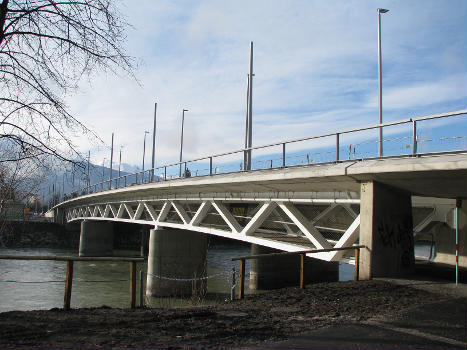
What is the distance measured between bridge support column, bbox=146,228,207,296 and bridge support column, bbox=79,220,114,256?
25.8 metres

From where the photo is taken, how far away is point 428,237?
17.0m

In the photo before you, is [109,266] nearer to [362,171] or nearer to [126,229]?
[126,229]

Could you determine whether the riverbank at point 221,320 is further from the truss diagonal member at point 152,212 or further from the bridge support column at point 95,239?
the bridge support column at point 95,239

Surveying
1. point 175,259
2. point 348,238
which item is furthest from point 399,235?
point 175,259

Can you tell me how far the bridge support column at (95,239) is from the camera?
46969 millimetres

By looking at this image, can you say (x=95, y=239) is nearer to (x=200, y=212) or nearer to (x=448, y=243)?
(x=200, y=212)

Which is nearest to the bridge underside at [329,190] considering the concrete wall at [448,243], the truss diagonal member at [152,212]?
the concrete wall at [448,243]

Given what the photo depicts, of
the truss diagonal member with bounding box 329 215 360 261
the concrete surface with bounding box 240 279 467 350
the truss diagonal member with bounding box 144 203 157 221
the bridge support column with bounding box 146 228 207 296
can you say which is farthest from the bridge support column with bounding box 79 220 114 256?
the concrete surface with bounding box 240 279 467 350

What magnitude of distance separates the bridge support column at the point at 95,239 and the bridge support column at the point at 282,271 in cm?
2688

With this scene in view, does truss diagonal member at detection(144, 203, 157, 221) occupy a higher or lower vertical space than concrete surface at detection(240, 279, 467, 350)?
higher

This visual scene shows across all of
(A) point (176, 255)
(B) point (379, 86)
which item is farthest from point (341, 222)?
(A) point (176, 255)

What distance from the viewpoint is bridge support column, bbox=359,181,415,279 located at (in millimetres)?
9766

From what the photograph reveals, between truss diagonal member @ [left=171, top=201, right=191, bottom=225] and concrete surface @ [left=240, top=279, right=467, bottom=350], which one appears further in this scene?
truss diagonal member @ [left=171, top=201, right=191, bottom=225]

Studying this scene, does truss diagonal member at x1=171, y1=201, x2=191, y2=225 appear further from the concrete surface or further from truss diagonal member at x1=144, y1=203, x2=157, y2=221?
the concrete surface
